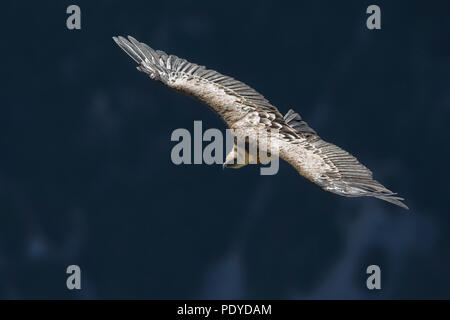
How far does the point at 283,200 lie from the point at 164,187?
4.66m

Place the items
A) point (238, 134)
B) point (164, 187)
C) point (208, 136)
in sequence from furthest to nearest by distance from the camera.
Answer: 1. point (164, 187)
2. point (208, 136)
3. point (238, 134)

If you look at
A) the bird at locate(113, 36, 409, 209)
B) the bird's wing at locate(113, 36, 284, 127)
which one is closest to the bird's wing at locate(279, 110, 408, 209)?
the bird at locate(113, 36, 409, 209)

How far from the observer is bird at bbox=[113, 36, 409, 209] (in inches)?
1404

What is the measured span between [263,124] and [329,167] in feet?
9.80

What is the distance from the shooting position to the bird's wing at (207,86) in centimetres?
3916

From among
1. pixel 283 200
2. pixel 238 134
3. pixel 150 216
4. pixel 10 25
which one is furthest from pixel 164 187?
pixel 238 134

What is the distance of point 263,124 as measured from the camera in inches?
1513

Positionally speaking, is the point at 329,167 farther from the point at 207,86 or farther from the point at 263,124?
the point at 207,86

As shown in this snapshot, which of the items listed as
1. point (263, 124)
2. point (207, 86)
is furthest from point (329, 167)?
point (207, 86)

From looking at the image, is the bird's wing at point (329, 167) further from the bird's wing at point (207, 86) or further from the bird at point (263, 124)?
the bird's wing at point (207, 86)

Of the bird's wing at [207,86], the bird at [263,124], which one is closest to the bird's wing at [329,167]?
the bird at [263,124]

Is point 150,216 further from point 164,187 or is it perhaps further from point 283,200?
point 283,200

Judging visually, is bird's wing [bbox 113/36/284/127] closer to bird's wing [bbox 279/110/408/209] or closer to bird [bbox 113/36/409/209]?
bird [bbox 113/36/409/209]

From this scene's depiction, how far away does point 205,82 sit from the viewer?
4050cm
